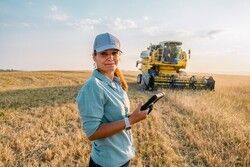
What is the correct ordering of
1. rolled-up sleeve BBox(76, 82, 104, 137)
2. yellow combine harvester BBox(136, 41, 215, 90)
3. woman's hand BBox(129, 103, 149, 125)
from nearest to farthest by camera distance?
rolled-up sleeve BBox(76, 82, 104, 137)
woman's hand BBox(129, 103, 149, 125)
yellow combine harvester BBox(136, 41, 215, 90)

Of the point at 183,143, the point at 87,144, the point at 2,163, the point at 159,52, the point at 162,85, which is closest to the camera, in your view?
the point at 2,163

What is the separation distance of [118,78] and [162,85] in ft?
60.5

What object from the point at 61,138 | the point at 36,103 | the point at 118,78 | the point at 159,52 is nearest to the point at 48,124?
the point at 61,138

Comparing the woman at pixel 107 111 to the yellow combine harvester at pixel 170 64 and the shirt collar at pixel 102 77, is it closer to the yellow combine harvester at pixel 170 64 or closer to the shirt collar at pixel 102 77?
the shirt collar at pixel 102 77

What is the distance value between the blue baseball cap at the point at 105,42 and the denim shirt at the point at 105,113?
21cm

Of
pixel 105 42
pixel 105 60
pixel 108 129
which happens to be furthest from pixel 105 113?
pixel 105 42

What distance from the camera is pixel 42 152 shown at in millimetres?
7297

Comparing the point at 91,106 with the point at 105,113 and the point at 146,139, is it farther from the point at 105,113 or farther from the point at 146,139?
the point at 146,139

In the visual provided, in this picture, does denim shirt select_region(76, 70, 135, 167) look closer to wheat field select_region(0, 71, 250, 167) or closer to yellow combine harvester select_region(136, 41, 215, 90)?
wheat field select_region(0, 71, 250, 167)

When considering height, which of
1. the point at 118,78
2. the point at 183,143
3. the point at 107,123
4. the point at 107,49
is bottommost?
the point at 183,143

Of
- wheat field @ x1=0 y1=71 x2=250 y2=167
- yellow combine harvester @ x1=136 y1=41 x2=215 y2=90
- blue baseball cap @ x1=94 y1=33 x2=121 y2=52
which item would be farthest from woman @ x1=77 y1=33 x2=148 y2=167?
yellow combine harvester @ x1=136 y1=41 x2=215 y2=90

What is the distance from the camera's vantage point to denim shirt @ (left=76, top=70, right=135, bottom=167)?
2.87 meters

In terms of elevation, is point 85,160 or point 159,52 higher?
point 159,52

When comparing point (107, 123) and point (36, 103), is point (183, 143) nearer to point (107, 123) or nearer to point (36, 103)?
point (107, 123)
